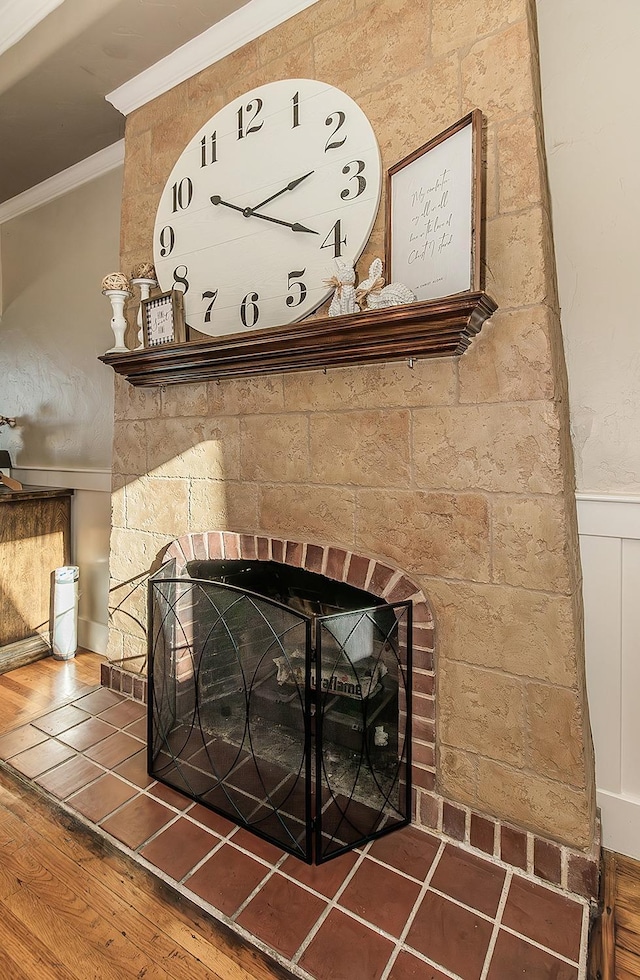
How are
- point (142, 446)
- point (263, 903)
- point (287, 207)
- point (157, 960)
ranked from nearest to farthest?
point (157, 960)
point (263, 903)
point (287, 207)
point (142, 446)

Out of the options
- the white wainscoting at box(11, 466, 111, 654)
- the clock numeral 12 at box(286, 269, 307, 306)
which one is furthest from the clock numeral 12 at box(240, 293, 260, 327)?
the white wainscoting at box(11, 466, 111, 654)

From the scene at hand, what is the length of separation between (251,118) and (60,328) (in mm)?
1691

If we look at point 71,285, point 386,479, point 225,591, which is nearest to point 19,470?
point 71,285

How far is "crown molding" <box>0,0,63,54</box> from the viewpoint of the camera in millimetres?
1886

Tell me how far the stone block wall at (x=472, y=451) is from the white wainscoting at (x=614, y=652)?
105mm

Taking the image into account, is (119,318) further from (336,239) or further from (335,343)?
(335,343)

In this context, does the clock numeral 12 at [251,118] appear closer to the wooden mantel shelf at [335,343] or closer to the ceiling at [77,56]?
the ceiling at [77,56]

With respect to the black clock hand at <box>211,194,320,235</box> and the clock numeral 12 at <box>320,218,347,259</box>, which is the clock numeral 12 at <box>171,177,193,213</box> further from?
the clock numeral 12 at <box>320,218,347,259</box>

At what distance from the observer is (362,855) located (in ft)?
4.68

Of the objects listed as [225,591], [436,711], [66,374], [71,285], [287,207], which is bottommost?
[436,711]

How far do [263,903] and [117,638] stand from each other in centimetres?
132

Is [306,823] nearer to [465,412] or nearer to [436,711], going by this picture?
[436,711]

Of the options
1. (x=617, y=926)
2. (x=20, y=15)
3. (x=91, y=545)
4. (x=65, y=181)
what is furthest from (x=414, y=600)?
(x=65, y=181)

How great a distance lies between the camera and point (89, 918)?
1.26 m
